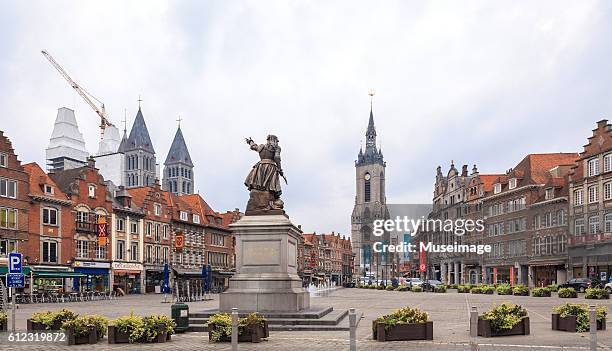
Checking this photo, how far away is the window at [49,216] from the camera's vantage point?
55.1m

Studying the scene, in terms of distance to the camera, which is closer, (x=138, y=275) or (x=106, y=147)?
(x=138, y=275)

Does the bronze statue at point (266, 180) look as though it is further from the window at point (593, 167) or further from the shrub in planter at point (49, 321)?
the window at point (593, 167)

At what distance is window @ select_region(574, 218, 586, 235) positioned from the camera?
2504 inches

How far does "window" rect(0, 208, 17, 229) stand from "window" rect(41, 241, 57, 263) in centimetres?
394

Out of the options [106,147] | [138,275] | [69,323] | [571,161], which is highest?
[106,147]

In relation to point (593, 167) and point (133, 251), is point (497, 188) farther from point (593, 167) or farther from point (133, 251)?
point (133, 251)

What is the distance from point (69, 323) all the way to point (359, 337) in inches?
285

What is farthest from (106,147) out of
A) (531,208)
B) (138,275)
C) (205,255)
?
(531,208)

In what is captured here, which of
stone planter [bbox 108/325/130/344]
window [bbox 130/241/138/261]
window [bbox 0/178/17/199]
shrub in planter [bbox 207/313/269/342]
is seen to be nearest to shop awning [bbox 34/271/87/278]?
window [bbox 0/178/17/199]

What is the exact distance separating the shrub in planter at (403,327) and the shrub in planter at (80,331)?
693 centimetres

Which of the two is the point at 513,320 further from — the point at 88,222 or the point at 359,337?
the point at 88,222

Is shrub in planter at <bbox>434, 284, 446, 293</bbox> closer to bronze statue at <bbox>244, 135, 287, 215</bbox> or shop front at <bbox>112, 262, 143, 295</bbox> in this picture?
shop front at <bbox>112, 262, 143, 295</bbox>

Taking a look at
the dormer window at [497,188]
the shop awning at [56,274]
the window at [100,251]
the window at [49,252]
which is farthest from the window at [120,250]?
the dormer window at [497,188]

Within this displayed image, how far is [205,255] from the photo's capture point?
8181 cm
